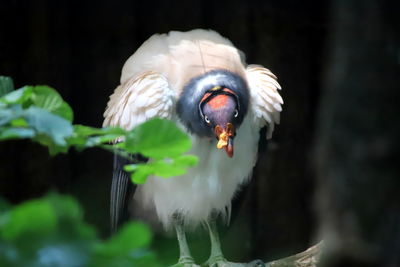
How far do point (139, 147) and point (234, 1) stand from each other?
315 cm

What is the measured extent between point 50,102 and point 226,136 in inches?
72.4

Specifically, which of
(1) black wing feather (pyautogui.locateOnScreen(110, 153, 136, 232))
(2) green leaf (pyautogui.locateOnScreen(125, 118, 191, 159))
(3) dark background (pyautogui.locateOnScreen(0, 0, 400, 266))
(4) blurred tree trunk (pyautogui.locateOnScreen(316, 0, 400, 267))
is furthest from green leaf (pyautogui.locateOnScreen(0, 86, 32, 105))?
(3) dark background (pyautogui.locateOnScreen(0, 0, 400, 266))

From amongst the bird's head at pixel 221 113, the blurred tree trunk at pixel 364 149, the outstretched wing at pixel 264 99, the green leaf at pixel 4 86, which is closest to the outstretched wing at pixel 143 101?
the bird's head at pixel 221 113

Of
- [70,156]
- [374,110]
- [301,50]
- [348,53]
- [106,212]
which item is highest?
[348,53]

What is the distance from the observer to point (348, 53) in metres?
2.20

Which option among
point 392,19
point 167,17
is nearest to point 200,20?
point 167,17

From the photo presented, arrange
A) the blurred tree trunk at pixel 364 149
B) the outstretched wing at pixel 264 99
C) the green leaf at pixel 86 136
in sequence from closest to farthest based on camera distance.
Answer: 1. the green leaf at pixel 86 136
2. the blurred tree trunk at pixel 364 149
3. the outstretched wing at pixel 264 99

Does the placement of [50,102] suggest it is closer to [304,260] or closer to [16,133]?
[16,133]

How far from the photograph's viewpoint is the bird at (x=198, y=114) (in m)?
2.95

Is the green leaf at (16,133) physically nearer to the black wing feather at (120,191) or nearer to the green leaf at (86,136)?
the green leaf at (86,136)

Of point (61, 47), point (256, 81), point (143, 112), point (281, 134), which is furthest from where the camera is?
point (281, 134)

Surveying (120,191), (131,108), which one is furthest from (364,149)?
(120,191)

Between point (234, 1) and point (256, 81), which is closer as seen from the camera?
point (256, 81)

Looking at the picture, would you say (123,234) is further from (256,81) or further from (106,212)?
(106,212)
